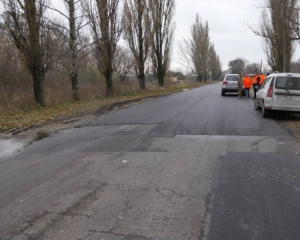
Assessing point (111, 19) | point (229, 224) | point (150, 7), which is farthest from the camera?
point (150, 7)

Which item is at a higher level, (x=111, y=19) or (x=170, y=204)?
(x=111, y=19)

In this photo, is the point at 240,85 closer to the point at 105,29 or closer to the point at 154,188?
the point at 105,29

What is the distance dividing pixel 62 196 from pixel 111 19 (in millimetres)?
20682

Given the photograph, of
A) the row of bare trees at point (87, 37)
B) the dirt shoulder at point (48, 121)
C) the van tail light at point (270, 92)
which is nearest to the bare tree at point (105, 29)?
the row of bare trees at point (87, 37)

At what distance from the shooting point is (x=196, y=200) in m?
4.59

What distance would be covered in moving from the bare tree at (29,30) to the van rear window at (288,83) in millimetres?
11525

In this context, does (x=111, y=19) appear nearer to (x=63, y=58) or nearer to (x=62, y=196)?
(x=63, y=58)

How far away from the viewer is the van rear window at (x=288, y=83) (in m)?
11.9

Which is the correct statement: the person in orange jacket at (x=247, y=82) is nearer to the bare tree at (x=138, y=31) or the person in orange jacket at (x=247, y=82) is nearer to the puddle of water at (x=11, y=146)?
the bare tree at (x=138, y=31)

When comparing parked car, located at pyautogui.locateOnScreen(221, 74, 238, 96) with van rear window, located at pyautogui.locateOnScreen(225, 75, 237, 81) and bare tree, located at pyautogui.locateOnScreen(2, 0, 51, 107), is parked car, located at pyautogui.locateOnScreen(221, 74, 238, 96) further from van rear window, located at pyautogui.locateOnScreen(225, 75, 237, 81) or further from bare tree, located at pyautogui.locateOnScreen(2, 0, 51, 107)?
bare tree, located at pyautogui.locateOnScreen(2, 0, 51, 107)

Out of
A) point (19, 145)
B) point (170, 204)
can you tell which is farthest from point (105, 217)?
point (19, 145)

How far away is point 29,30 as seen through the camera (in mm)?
16297

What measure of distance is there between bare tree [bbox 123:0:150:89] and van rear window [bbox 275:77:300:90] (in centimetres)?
1865

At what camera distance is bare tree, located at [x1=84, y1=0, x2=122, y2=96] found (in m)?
22.9
